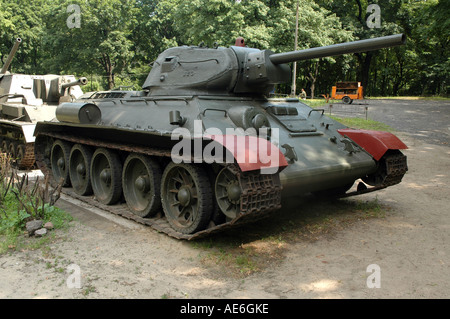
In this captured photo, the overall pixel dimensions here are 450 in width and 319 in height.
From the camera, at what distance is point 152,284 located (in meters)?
4.64

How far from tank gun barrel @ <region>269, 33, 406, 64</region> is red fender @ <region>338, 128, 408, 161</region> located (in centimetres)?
173

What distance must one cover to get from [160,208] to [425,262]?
3.94 metres

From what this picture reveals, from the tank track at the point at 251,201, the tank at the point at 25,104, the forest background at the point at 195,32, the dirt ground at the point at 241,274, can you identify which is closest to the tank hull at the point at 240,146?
the tank track at the point at 251,201

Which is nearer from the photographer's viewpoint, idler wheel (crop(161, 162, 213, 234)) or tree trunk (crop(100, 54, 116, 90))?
idler wheel (crop(161, 162, 213, 234))

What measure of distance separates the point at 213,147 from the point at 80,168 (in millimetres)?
4389

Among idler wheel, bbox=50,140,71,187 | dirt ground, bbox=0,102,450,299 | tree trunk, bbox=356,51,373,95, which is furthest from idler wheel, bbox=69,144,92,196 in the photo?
tree trunk, bbox=356,51,373,95

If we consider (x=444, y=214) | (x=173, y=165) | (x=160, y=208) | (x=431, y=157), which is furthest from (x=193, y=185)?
(x=431, y=157)

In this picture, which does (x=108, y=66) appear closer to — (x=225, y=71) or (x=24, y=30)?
(x=24, y=30)

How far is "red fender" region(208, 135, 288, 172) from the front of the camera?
195 inches

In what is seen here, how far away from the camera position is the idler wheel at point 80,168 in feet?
27.8

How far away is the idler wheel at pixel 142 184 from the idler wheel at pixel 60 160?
2279 millimetres

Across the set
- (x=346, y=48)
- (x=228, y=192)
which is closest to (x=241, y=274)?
(x=228, y=192)

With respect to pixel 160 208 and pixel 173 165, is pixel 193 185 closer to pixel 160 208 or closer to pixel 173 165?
pixel 173 165

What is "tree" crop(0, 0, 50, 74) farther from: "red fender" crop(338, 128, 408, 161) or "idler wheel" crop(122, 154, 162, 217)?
"red fender" crop(338, 128, 408, 161)
